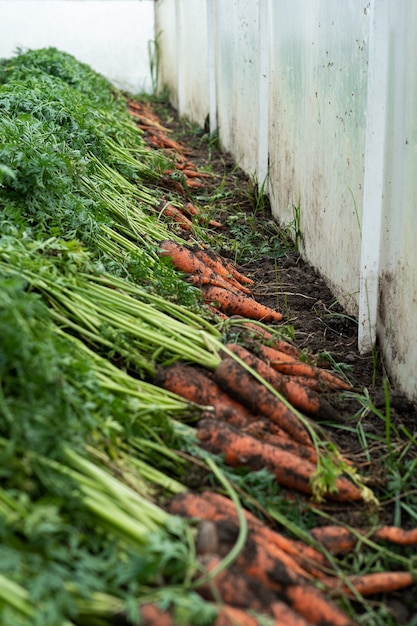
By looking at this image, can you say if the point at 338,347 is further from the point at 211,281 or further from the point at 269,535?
the point at 269,535

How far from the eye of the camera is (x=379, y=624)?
8.11ft

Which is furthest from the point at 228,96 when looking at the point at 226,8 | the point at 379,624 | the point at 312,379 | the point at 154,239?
the point at 379,624

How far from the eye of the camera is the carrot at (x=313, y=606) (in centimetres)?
237

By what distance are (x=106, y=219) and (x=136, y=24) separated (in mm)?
10012

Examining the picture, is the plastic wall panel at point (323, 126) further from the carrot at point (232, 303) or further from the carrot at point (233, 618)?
the carrot at point (233, 618)

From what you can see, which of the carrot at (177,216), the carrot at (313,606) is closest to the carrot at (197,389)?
the carrot at (313,606)

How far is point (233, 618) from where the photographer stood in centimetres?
214

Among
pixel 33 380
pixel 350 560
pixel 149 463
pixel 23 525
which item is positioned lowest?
pixel 350 560

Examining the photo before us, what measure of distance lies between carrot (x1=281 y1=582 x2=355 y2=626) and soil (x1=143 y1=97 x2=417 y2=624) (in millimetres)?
255

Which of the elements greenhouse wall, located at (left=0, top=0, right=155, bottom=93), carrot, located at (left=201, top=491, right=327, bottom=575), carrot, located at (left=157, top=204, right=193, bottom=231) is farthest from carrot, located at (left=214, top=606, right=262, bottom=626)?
greenhouse wall, located at (left=0, top=0, right=155, bottom=93)

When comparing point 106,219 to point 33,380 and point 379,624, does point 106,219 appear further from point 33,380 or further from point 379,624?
point 379,624

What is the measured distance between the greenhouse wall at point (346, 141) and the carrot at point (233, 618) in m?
1.68

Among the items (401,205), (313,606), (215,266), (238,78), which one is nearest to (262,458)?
(313,606)

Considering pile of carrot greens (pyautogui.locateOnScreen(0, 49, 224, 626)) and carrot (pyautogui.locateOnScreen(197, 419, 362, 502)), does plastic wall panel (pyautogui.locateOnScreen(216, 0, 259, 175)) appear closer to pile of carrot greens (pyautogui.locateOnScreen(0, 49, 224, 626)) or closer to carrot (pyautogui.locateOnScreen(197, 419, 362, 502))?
pile of carrot greens (pyautogui.locateOnScreen(0, 49, 224, 626))
